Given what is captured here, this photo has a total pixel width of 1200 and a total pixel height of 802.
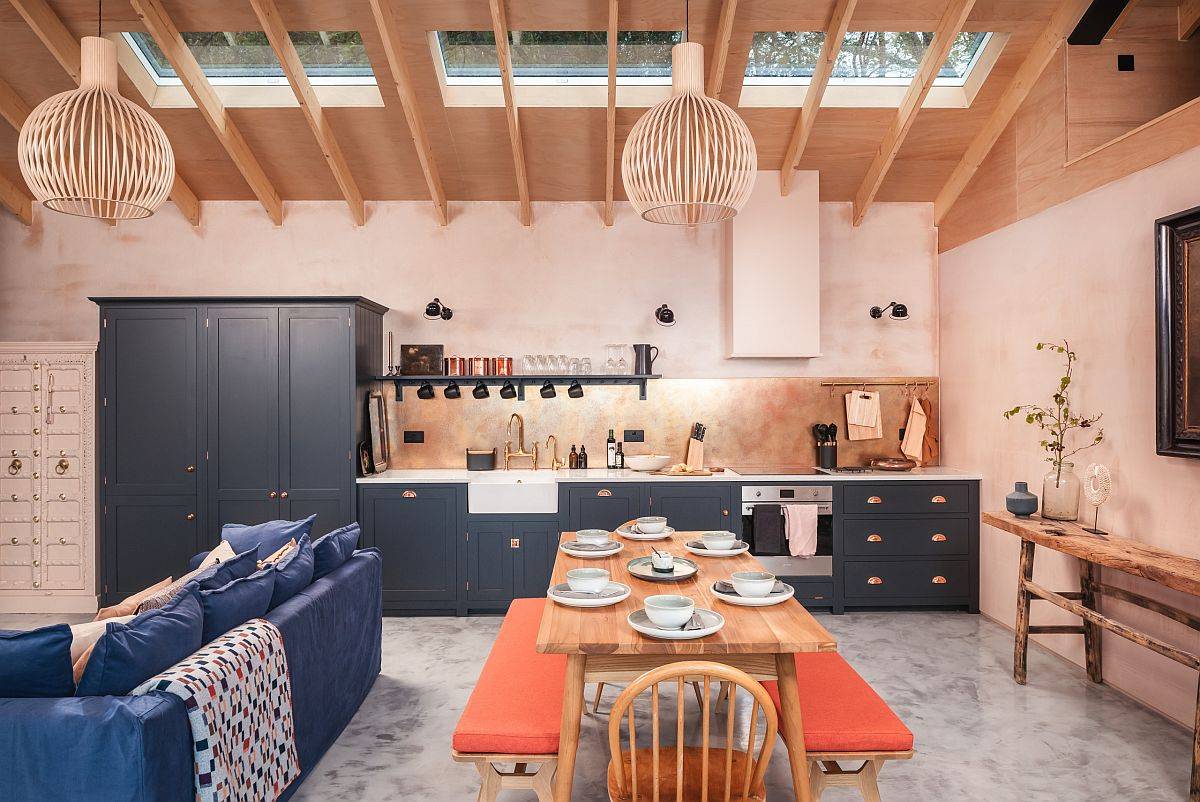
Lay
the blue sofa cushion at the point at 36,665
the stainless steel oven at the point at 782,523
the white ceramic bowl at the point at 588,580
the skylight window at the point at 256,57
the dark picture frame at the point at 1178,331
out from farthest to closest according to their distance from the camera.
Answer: the stainless steel oven at the point at 782,523 < the skylight window at the point at 256,57 < the dark picture frame at the point at 1178,331 < the white ceramic bowl at the point at 588,580 < the blue sofa cushion at the point at 36,665

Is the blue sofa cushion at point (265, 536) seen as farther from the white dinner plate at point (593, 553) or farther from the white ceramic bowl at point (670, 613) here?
the white ceramic bowl at point (670, 613)

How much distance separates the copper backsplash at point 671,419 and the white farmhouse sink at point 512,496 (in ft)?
2.54

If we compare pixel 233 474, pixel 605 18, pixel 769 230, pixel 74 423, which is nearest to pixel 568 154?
pixel 605 18

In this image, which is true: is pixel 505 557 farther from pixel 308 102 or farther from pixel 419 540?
pixel 308 102

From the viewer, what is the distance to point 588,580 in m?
2.73

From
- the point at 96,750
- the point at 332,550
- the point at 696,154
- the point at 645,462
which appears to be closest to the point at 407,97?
the point at 696,154

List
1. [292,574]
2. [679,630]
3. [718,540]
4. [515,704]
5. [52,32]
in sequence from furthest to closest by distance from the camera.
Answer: [52,32] → [718,540] → [292,574] → [515,704] → [679,630]

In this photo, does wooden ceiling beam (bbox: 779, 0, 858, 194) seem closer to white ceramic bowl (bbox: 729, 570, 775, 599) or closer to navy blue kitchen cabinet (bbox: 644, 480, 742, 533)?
navy blue kitchen cabinet (bbox: 644, 480, 742, 533)

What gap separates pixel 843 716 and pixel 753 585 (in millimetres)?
516

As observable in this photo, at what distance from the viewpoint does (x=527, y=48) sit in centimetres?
493

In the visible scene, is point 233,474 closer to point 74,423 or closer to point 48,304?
point 74,423

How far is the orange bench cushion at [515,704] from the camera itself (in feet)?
7.59

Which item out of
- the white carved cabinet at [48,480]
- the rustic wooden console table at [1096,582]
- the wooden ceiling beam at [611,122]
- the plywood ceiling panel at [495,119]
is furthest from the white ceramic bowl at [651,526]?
the white carved cabinet at [48,480]

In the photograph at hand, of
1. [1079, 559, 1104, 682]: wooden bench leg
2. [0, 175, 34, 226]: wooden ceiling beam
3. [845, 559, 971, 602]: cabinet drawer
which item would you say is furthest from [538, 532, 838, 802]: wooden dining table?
[0, 175, 34, 226]: wooden ceiling beam
